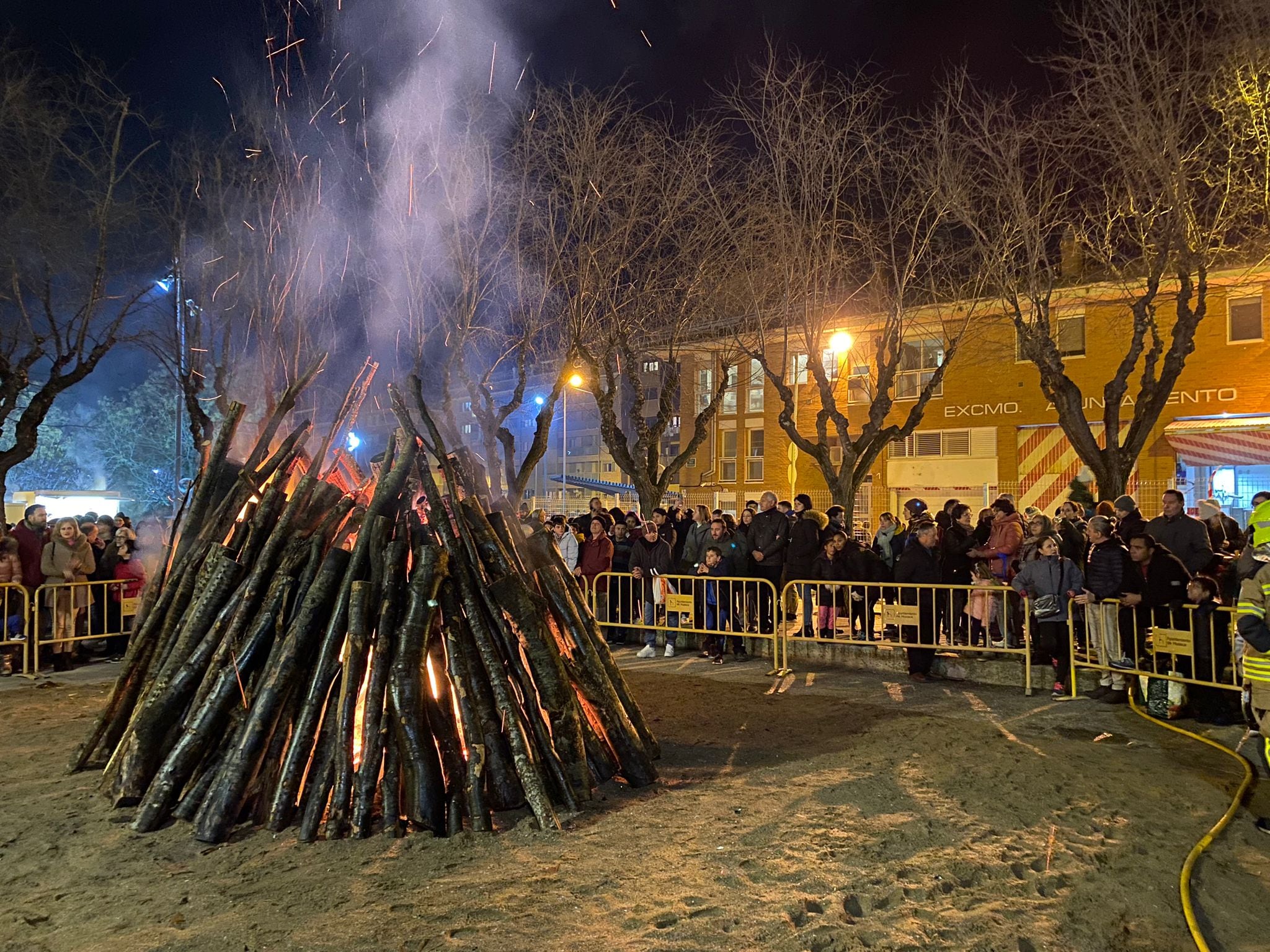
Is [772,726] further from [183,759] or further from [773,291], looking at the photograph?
[773,291]

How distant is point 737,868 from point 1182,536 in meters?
7.29

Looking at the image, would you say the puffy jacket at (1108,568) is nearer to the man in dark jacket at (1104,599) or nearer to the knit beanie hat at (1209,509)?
the man in dark jacket at (1104,599)

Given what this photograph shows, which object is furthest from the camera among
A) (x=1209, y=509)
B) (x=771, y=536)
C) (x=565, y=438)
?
(x=565, y=438)

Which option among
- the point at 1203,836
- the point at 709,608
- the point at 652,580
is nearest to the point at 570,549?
the point at 652,580

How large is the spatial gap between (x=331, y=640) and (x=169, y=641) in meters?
1.79

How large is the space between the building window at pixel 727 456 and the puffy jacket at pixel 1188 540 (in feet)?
81.1

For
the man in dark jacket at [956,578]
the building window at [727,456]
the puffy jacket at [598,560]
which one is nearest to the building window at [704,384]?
the building window at [727,456]

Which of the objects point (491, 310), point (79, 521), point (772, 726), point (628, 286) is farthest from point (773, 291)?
point (79, 521)

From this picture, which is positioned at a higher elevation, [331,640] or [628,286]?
[628,286]

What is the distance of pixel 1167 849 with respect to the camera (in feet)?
16.4

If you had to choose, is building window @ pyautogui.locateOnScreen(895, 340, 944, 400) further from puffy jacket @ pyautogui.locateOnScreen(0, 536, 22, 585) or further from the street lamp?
puffy jacket @ pyautogui.locateOnScreen(0, 536, 22, 585)

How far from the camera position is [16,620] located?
11.3m

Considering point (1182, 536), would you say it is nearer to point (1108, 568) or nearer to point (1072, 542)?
point (1108, 568)

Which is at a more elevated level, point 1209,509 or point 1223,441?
point 1223,441
